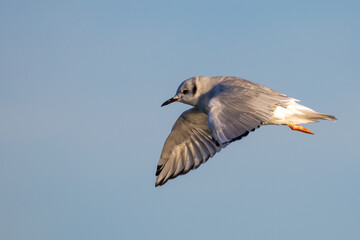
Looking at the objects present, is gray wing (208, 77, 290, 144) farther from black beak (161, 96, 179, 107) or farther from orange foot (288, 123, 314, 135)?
black beak (161, 96, 179, 107)

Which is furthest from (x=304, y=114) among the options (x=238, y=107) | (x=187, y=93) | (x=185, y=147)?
(x=185, y=147)

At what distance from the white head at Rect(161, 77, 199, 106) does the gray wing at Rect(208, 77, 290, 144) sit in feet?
1.86

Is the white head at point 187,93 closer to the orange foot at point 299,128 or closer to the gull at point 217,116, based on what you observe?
the gull at point 217,116

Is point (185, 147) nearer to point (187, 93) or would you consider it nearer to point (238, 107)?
point (187, 93)

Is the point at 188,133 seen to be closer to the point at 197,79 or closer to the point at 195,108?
the point at 195,108

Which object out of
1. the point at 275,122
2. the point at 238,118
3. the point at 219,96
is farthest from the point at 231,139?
Answer: the point at 275,122

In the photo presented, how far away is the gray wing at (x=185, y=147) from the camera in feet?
47.7

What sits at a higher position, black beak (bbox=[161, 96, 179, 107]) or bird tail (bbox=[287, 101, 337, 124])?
black beak (bbox=[161, 96, 179, 107])

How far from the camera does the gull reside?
36.6 ft

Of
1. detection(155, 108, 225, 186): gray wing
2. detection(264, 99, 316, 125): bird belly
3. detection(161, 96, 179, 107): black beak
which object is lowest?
detection(155, 108, 225, 186): gray wing

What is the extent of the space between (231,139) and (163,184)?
4278 mm

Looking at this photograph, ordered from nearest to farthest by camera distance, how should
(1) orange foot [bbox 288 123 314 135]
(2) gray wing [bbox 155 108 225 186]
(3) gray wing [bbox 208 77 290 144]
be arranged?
(3) gray wing [bbox 208 77 290 144]
(1) orange foot [bbox 288 123 314 135]
(2) gray wing [bbox 155 108 225 186]

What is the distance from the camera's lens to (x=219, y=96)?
12.1 m

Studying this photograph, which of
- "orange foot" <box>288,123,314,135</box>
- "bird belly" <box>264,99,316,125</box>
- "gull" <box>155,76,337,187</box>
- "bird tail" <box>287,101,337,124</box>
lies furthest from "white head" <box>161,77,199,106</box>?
"orange foot" <box>288,123,314,135</box>
